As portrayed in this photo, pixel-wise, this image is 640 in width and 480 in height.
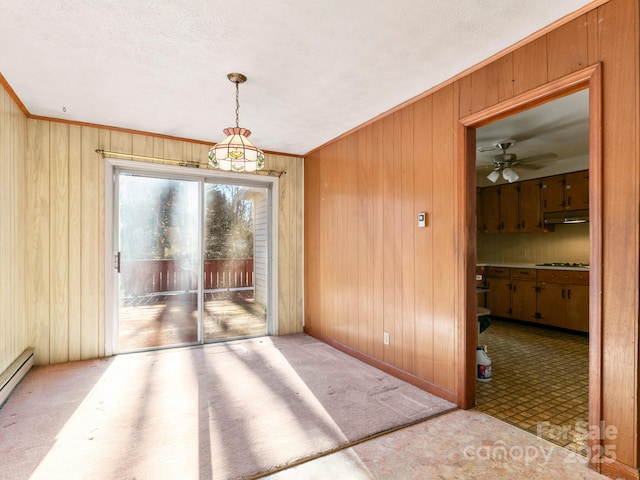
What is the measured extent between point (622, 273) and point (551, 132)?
2.90 m

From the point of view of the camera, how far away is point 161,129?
4039 millimetres

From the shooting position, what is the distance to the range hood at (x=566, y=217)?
5.18 metres

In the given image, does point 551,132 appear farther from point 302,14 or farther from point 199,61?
point 199,61

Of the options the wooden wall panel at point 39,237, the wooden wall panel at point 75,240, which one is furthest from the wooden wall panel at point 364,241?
the wooden wall panel at point 39,237

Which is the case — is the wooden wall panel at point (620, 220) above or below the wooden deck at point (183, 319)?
above

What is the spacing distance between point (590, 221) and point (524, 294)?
4202 millimetres

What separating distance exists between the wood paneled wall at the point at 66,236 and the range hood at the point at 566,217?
6.12 meters

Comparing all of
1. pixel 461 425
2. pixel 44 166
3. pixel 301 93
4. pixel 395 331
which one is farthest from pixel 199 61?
pixel 461 425

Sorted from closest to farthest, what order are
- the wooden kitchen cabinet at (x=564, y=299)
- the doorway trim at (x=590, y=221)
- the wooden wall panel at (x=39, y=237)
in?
the doorway trim at (x=590, y=221) → the wooden wall panel at (x=39, y=237) → the wooden kitchen cabinet at (x=564, y=299)

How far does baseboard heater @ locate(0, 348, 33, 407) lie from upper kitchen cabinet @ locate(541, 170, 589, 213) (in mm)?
7053

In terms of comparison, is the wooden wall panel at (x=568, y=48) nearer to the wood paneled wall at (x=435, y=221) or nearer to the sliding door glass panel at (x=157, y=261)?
the wood paneled wall at (x=435, y=221)

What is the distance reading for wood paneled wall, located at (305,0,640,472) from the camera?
1860 millimetres

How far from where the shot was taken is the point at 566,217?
5.39 metres

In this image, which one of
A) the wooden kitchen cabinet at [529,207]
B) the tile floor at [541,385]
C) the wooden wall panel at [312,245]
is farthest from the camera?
the wooden kitchen cabinet at [529,207]
